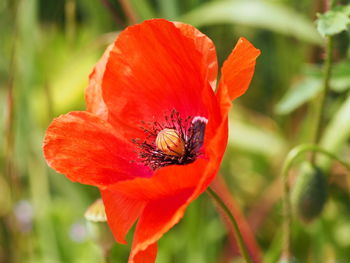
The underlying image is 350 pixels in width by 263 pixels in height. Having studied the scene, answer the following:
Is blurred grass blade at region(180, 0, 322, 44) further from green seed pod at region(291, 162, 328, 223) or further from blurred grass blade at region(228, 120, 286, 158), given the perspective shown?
green seed pod at region(291, 162, 328, 223)

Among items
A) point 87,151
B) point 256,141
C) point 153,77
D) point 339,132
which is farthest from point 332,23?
point 256,141

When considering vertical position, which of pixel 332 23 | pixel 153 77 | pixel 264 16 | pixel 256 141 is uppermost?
pixel 332 23

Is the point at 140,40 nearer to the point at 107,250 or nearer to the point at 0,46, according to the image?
the point at 107,250

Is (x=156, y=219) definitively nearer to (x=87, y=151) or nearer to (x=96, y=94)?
(x=87, y=151)

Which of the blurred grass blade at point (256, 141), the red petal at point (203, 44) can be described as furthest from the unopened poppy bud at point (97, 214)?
the blurred grass blade at point (256, 141)

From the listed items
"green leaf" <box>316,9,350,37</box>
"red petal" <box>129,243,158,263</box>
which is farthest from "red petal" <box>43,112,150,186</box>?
"green leaf" <box>316,9,350,37</box>

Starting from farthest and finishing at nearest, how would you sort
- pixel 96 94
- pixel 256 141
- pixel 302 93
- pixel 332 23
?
pixel 256 141 → pixel 302 93 → pixel 96 94 → pixel 332 23
